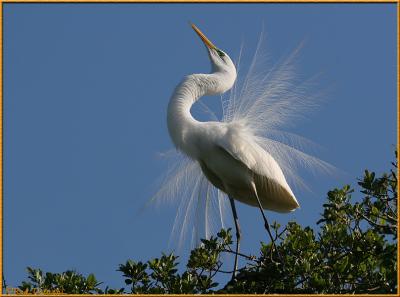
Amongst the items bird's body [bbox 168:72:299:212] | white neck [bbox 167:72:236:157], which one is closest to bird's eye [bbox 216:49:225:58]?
white neck [bbox 167:72:236:157]

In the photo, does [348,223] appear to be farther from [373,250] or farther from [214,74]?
[214,74]

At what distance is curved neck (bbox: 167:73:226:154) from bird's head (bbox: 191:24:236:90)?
8 centimetres

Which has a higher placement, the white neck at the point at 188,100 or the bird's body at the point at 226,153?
the white neck at the point at 188,100

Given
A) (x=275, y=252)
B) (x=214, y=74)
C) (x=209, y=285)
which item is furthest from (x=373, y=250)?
(x=214, y=74)

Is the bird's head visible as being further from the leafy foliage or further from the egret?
the leafy foliage

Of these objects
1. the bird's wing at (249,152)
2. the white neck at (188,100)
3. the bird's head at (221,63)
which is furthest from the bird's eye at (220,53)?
the bird's wing at (249,152)

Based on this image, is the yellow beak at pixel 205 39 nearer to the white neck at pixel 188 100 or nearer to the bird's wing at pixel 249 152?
the white neck at pixel 188 100

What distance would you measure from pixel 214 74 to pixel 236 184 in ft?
3.12

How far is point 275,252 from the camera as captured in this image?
546 centimetres

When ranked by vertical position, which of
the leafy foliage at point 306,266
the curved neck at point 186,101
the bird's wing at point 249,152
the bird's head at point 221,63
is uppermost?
the bird's head at point 221,63

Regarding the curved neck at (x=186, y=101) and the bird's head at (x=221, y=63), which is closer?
the curved neck at (x=186, y=101)

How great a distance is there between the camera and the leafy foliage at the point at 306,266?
4.90 meters

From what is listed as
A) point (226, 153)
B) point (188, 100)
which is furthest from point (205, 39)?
point (226, 153)

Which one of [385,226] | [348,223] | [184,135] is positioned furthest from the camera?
[184,135]
